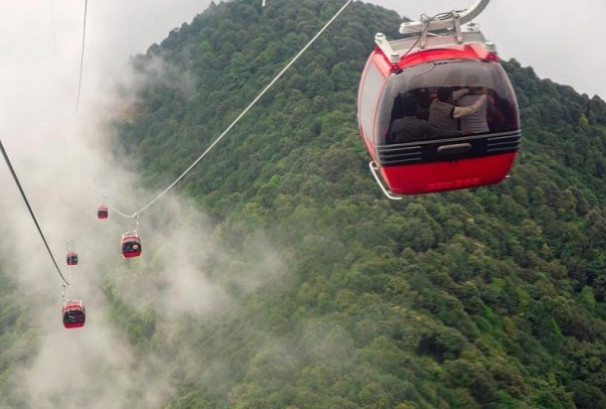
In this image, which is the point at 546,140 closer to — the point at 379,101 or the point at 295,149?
the point at 295,149

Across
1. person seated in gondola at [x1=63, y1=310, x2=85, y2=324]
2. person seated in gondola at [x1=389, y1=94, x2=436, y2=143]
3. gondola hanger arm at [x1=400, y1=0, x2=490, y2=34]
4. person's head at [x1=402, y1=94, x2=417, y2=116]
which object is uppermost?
gondola hanger arm at [x1=400, y1=0, x2=490, y2=34]

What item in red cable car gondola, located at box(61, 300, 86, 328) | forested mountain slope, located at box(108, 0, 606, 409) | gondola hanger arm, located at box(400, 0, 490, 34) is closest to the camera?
gondola hanger arm, located at box(400, 0, 490, 34)

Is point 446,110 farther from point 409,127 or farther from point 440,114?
point 409,127

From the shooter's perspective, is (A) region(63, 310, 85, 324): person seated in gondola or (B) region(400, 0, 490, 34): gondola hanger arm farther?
(A) region(63, 310, 85, 324): person seated in gondola

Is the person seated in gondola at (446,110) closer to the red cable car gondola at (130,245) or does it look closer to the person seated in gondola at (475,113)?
the person seated in gondola at (475,113)

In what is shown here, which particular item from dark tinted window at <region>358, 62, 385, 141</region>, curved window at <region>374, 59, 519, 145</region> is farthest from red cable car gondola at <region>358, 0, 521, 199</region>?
dark tinted window at <region>358, 62, 385, 141</region>

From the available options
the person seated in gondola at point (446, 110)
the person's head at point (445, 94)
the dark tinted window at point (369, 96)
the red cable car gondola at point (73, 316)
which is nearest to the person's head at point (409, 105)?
the person seated in gondola at point (446, 110)

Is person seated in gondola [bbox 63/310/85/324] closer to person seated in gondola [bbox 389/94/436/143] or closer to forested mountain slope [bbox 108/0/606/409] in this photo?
forested mountain slope [bbox 108/0/606/409]
